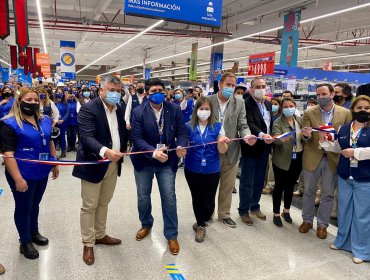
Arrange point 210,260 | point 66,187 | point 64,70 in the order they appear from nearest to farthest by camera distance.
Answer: point 210,260 < point 66,187 < point 64,70

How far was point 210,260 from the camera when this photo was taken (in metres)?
2.80

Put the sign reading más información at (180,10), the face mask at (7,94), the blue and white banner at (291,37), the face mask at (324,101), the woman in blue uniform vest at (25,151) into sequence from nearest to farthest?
the woman in blue uniform vest at (25,151) → the face mask at (324,101) → the sign reading más información at (180,10) → the face mask at (7,94) → the blue and white banner at (291,37)

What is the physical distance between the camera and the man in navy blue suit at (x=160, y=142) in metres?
2.79

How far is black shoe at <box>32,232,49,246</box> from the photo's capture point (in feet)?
9.53

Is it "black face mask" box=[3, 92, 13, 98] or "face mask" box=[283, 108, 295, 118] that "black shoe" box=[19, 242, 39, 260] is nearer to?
"face mask" box=[283, 108, 295, 118]

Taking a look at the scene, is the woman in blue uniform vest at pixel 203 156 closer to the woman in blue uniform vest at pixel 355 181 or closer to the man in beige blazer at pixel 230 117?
the man in beige blazer at pixel 230 117

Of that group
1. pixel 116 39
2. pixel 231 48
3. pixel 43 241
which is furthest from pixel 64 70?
pixel 43 241

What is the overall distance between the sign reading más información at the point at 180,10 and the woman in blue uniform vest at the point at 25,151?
125 inches

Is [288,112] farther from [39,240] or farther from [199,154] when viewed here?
[39,240]

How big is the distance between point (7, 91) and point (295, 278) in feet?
18.1

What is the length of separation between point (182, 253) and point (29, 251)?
54.5 inches

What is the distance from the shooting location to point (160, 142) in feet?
9.45

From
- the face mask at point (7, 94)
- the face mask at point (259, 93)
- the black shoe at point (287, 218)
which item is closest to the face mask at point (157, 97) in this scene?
the face mask at point (259, 93)

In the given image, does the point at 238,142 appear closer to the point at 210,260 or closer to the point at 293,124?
the point at 293,124
